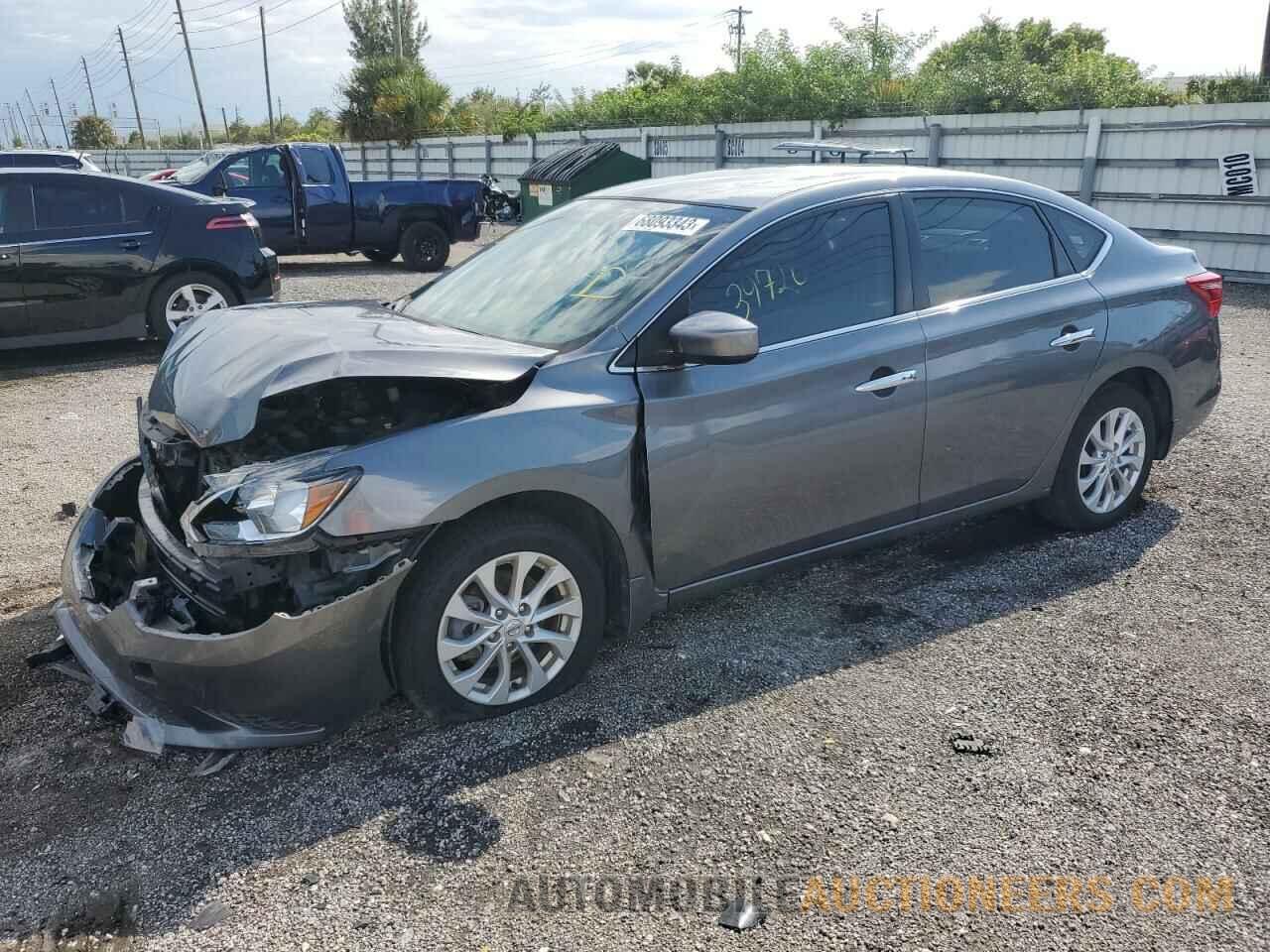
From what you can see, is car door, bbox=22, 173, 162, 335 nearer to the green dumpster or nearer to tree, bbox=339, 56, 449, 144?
the green dumpster

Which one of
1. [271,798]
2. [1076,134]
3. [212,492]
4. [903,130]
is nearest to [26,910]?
[271,798]

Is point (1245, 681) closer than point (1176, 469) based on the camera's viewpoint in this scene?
Yes

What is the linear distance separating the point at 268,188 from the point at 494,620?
12827 mm

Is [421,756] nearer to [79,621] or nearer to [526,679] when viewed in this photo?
[526,679]

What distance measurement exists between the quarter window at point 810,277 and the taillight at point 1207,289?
1.87 metres

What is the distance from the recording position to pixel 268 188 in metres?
14.3

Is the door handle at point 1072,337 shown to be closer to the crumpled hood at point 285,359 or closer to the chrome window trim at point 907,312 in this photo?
the chrome window trim at point 907,312

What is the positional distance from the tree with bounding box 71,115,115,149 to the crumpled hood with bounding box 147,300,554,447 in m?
82.3

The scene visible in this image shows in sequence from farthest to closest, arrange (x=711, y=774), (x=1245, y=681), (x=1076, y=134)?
(x=1076, y=134)
(x=1245, y=681)
(x=711, y=774)

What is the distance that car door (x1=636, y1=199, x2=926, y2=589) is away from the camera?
349 centimetres

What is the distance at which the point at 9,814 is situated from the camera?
293cm

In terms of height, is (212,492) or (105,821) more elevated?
(212,492)

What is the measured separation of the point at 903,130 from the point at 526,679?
16.1 metres

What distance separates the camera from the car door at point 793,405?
3.49 meters
